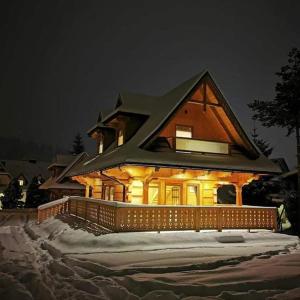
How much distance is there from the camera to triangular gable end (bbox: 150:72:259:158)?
52.7 ft

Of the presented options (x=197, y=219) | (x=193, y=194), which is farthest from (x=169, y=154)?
(x=193, y=194)

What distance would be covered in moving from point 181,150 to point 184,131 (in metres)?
1.75

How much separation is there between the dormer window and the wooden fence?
4889 mm

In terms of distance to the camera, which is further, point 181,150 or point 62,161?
point 62,161

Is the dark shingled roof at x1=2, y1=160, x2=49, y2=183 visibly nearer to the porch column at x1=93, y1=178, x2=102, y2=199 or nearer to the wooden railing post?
the porch column at x1=93, y1=178, x2=102, y2=199

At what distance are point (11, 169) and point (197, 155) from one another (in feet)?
192

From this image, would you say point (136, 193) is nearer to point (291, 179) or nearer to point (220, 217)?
point (220, 217)

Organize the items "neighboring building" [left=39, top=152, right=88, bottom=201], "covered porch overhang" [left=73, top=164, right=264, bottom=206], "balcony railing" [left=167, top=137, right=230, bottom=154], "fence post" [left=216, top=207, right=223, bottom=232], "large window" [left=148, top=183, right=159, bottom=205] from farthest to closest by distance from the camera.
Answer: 1. "neighboring building" [left=39, top=152, right=88, bottom=201]
2. "large window" [left=148, top=183, right=159, bottom=205]
3. "covered porch overhang" [left=73, top=164, right=264, bottom=206]
4. "balcony railing" [left=167, top=137, right=230, bottom=154]
5. "fence post" [left=216, top=207, right=223, bottom=232]

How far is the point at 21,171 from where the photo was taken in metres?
64.1

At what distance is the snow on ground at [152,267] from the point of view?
20.4ft

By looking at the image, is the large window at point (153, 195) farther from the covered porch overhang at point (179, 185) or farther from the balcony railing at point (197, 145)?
the balcony railing at point (197, 145)

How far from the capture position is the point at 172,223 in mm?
12250

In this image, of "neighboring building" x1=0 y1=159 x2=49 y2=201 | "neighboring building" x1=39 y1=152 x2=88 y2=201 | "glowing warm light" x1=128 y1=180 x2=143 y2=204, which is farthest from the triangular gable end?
"neighboring building" x1=0 y1=159 x2=49 y2=201

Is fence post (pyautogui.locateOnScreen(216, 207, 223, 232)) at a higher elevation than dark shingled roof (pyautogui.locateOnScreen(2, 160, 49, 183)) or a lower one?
lower
